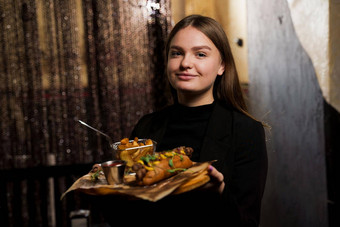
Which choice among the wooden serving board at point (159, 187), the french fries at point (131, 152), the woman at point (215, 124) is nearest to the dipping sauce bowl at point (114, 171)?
the wooden serving board at point (159, 187)

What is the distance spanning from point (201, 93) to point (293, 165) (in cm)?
129

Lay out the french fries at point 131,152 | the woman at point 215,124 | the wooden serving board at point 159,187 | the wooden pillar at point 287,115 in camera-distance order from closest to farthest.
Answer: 1. the wooden serving board at point 159,187
2. the french fries at point 131,152
3. the woman at point 215,124
4. the wooden pillar at point 287,115

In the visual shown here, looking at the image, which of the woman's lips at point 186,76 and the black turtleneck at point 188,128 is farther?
the black turtleneck at point 188,128

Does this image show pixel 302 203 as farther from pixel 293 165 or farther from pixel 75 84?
pixel 75 84

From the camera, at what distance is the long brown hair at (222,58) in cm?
148

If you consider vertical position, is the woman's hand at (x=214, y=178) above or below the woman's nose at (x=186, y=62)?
below

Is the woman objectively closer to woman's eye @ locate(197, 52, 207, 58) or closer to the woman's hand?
woman's eye @ locate(197, 52, 207, 58)

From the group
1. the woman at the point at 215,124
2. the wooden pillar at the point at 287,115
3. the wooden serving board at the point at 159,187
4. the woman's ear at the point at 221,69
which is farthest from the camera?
the wooden pillar at the point at 287,115

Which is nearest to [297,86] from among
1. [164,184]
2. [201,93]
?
[201,93]

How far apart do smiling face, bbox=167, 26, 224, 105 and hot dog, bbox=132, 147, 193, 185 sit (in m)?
0.28

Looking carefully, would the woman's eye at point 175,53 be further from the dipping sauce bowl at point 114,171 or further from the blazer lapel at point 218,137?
the dipping sauce bowl at point 114,171

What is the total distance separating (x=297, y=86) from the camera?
96.4 inches

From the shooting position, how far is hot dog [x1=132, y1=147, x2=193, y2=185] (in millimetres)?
1118

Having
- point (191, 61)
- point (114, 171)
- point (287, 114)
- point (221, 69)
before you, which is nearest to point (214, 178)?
point (114, 171)
